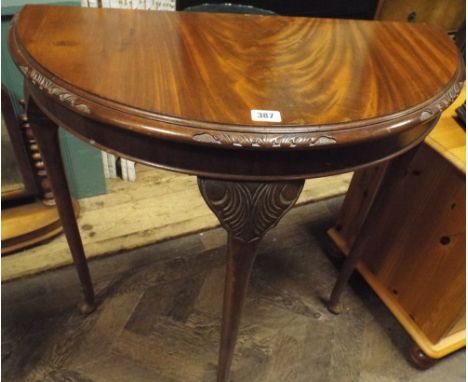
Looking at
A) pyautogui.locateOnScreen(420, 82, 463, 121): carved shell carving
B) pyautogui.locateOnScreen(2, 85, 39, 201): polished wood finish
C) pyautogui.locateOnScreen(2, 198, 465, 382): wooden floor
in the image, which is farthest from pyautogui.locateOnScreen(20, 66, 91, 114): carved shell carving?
pyautogui.locateOnScreen(2, 198, 465, 382): wooden floor

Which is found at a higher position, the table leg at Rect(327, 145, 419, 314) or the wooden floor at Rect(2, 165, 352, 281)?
the table leg at Rect(327, 145, 419, 314)

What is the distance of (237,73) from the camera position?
1.83ft

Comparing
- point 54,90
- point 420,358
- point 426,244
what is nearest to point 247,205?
point 54,90

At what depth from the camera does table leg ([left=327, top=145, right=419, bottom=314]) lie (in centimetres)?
77

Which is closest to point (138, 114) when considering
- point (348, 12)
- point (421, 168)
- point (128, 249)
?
point (421, 168)

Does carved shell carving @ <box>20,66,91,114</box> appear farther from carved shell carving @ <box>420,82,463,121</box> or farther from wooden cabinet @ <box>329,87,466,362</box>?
wooden cabinet @ <box>329,87,466,362</box>

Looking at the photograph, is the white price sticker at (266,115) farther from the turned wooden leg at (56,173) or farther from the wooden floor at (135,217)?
the wooden floor at (135,217)

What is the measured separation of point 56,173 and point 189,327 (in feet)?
1.58

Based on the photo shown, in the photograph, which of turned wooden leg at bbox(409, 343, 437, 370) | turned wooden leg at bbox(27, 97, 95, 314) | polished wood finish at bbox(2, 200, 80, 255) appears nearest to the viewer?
turned wooden leg at bbox(27, 97, 95, 314)

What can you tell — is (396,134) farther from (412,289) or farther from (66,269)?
(66,269)

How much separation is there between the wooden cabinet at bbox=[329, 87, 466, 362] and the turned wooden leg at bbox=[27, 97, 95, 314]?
1.95 feet

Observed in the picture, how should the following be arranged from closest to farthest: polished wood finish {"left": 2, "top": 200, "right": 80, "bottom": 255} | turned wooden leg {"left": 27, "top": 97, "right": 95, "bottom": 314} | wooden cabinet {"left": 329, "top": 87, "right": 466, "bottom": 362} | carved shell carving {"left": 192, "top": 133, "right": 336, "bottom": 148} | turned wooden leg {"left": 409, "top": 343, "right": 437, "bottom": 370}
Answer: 1. carved shell carving {"left": 192, "top": 133, "right": 336, "bottom": 148}
2. turned wooden leg {"left": 27, "top": 97, "right": 95, "bottom": 314}
3. wooden cabinet {"left": 329, "top": 87, "right": 466, "bottom": 362}
4. turned wooden leg {"left": 409, "top": 343, "right": 437, "bottom": 370}
5. polished wood finish {"left": 2, "top": 200, "right": 80, "bottom": 255}

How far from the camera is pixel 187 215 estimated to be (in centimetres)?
129

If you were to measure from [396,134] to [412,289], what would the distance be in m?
0.57
